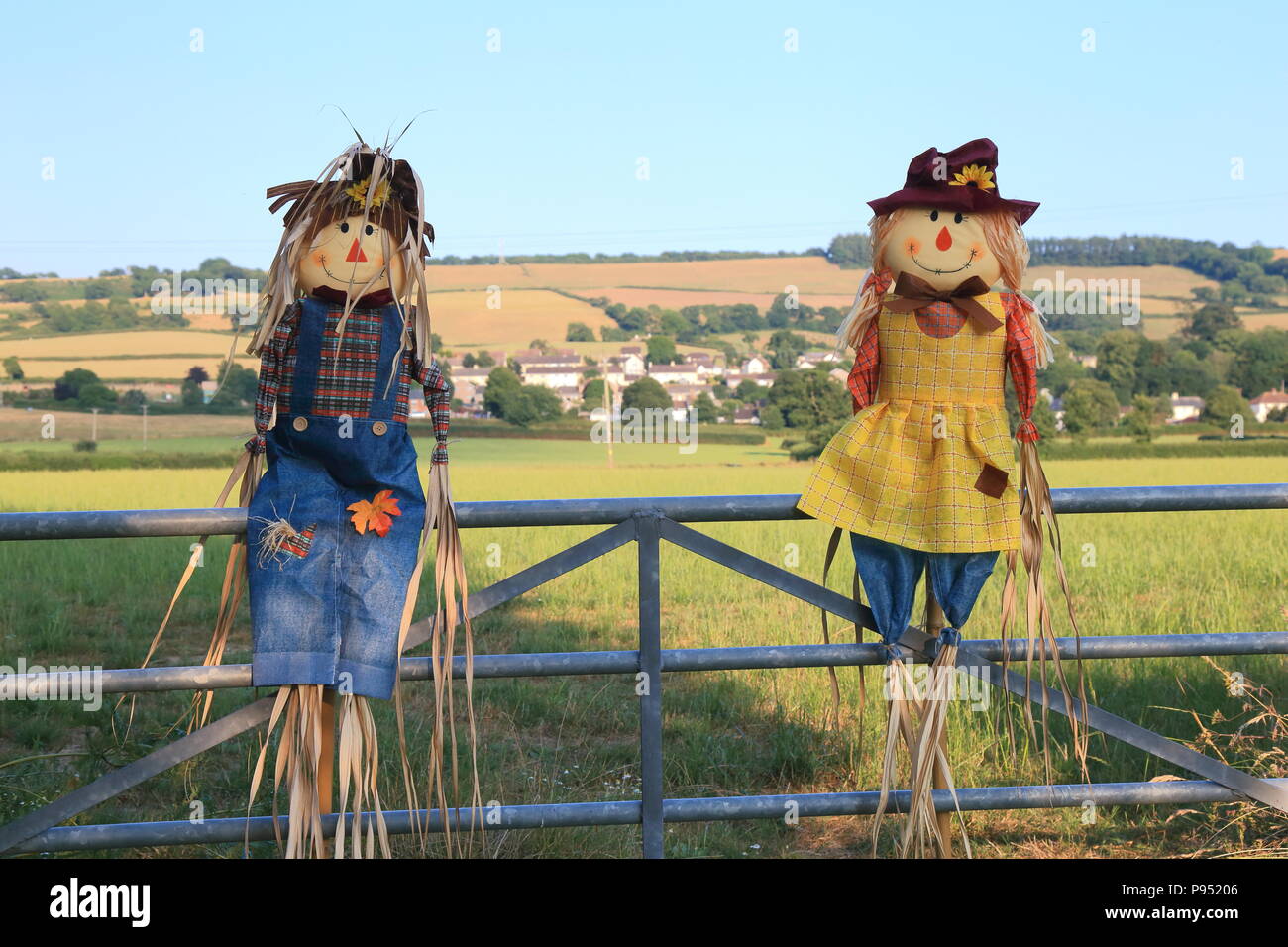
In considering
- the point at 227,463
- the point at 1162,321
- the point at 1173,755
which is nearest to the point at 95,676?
the point at 1173,755

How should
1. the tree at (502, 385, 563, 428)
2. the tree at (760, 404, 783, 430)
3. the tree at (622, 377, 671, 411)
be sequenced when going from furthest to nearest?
the tree at (622, 377, 671, 411), the tree at (760, 404, 783, 430), the tree at (502, 385, 563, 428)

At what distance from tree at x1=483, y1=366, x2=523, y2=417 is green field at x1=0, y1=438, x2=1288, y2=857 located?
27519 mm

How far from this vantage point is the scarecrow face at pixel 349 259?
271 cm

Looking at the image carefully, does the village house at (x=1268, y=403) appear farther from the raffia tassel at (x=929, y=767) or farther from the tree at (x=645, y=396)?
the raffia tassel at (x=929, y=767)

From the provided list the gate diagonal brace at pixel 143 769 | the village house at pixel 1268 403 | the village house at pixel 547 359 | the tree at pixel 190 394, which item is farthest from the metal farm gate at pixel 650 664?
the village house at pixel 1268 403

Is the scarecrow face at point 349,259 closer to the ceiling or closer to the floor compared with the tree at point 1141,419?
closer to the ceiling

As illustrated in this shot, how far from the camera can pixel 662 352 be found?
5450 cm

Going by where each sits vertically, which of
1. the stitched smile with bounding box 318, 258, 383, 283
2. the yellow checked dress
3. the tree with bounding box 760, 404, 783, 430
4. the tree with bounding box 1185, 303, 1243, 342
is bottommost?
the tree with bounding box 760, 404, 783, 430

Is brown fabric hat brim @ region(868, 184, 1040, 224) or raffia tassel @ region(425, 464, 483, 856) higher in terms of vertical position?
brown fabric hat brim @ region(868, 184, 1040, 224)

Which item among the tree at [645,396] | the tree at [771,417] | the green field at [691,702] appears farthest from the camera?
the tree at [645,396]

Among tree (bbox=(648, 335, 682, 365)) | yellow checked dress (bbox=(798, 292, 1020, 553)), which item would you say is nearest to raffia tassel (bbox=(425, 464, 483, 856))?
yellow checked dress (bbox=(798, 292, 1020, 553))

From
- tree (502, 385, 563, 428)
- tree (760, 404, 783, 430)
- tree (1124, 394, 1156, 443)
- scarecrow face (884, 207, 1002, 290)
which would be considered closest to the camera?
scarecrow face (884, 207, 1002, 290)

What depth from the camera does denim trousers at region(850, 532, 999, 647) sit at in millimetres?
2791

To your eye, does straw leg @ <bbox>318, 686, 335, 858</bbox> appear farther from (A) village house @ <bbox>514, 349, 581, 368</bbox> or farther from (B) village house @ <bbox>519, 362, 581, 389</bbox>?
(A) village house @ <bbox>514, 349, 581, 368</bbox>
